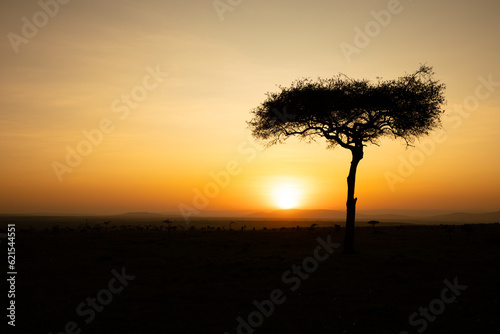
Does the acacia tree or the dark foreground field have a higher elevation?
the acacia tree

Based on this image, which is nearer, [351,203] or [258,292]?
[258,292]

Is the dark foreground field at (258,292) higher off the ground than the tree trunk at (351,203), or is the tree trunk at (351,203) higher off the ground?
the tree trunk at (351,203)

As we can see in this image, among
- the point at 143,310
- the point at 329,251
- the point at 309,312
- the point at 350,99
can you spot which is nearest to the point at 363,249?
the point at 329,251

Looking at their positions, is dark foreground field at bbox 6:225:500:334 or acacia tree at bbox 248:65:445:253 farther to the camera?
acacia tree at bbox 248:65:445:253

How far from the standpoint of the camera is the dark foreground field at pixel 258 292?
482 inches

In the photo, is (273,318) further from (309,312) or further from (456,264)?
Answer: (456,264)

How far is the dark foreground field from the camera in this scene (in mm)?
12250

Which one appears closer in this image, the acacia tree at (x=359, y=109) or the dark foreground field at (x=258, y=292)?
the dark foreground field at (x=258, y=292)

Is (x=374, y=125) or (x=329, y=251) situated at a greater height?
(x=374, y=125)

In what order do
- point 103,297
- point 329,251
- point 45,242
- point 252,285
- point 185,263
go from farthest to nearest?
point 45,242 < point 329,251 < point 185,263 < point 252,285 < point 103,297

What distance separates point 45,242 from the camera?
34.3 meters

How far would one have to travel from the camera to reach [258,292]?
53.7 feet

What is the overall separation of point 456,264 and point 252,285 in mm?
12903

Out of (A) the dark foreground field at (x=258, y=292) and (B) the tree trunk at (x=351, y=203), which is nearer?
(A) the dark foreground field at (x=258, y=292)
